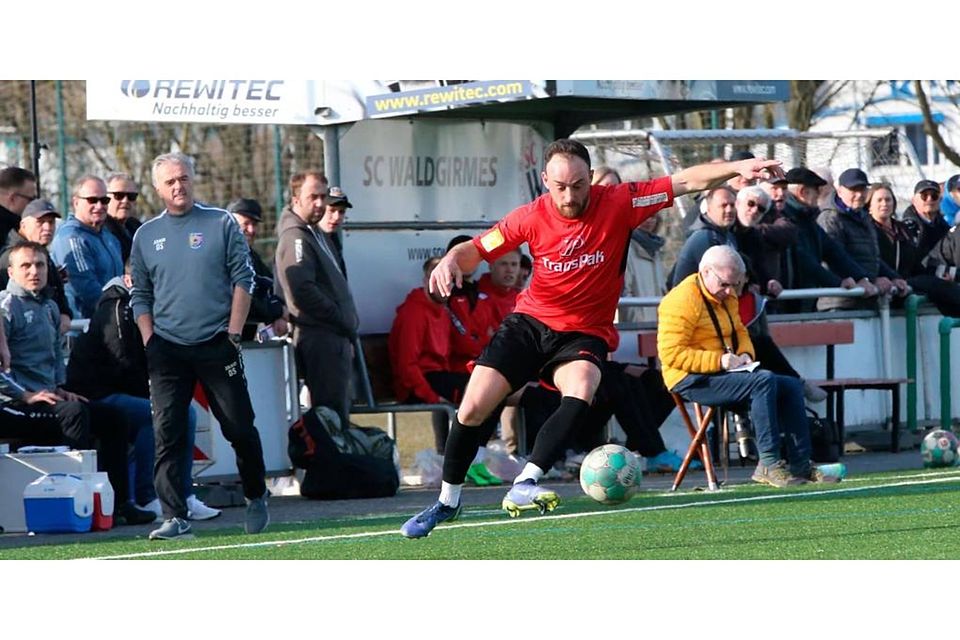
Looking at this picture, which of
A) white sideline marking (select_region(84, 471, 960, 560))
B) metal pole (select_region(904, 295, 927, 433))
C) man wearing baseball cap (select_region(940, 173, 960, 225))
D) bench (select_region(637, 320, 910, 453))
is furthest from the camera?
man wearing baseball cap (select_region(940, 173, 960, 225))

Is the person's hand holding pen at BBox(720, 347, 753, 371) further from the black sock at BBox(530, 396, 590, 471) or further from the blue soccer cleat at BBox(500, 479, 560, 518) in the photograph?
the blue soccer cleat at BBox(500, 479, 560, 518)

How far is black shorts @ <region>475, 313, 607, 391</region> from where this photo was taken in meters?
9.80

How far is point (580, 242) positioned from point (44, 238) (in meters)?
4.31

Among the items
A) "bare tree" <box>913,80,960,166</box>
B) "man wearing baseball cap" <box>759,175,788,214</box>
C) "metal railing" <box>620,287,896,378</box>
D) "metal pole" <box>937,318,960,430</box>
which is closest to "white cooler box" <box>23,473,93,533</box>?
"metal railing" <box>620,287,896,378</box>

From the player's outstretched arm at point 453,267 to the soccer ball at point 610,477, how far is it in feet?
4.85

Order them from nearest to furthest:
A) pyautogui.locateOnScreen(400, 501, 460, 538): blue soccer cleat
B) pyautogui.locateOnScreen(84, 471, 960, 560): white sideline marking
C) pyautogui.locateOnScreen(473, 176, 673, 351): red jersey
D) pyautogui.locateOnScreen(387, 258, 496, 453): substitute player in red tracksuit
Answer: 1. pyautogui.locateOnScreen(400, 501, 460, 538): blue soccer cleat
2. pyautogui.locateOnScreen(84, 471, 960, 560): white sideline marking
3. pyautogui.locateOnScreen(473, 176, 673, 351): red jersey
4. pyautogui.locateOnScreen(387, 258, 496, 453): substitute player in red tracksuit

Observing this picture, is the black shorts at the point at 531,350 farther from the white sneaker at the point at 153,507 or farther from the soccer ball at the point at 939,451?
the soccer ball at the point at 939,451

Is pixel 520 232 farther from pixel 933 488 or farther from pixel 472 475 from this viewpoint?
pixel 472 475

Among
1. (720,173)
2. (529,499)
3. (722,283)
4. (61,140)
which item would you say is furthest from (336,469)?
(61,140)

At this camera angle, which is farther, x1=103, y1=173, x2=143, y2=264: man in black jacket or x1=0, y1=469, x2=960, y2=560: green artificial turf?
x1=103, y1=173, x2=143, y2=264: man in black jacket

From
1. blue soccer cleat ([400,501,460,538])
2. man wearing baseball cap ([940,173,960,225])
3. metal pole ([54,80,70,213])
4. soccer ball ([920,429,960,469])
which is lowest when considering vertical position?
soccer ball ([920,429,960,469])

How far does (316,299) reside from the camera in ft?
45.4

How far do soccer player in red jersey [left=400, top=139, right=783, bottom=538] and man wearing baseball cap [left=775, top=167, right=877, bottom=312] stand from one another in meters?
6.22

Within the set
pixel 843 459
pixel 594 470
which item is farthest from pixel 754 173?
pixel 843 459
